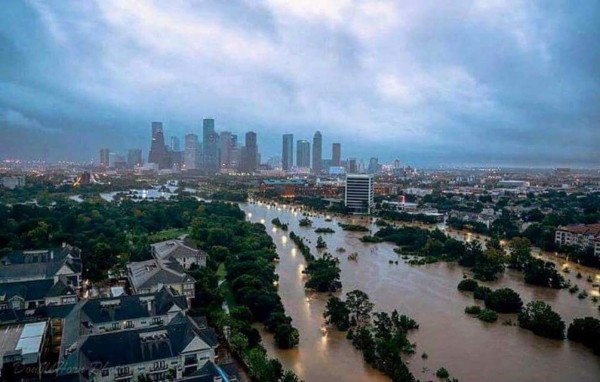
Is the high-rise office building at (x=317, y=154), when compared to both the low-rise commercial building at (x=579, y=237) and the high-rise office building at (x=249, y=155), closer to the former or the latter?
the high-rise office building at (x=249, y=155)

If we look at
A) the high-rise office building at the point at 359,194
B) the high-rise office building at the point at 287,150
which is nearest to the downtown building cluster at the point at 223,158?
the high-rise office building at the point at 287,150

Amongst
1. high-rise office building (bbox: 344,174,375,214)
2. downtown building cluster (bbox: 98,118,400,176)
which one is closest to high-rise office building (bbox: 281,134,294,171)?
downtown building cluster (bbox: 98,118,400,176)

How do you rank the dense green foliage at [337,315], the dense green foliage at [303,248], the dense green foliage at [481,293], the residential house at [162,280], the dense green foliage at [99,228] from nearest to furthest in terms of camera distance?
1. the dense green foliage at [337,315]
2. the residential house at [162,280]
3. the dense green foliage at [481,293]
4. the dense green foliage at [99,228]
5. the dense green foliage at [303,248]

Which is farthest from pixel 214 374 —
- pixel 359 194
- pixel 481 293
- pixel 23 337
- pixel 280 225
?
pixel 359 194

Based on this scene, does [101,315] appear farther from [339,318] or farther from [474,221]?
[474,221]

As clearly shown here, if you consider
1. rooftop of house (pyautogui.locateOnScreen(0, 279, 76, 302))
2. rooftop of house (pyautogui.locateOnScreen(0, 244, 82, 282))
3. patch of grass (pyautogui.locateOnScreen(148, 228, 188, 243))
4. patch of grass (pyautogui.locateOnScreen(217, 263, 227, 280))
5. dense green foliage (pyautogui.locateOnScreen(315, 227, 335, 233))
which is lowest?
dense green foliage (pyautogui.locateOnScreen(315, 227, 335, 233))

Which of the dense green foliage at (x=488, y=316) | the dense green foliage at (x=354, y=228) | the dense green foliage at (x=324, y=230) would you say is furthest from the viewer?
the dense green foliage at (x=354, y=228)

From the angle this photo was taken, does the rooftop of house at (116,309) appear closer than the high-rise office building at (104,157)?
Yes

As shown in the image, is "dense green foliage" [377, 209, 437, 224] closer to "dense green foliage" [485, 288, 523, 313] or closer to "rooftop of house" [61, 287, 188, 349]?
"dense green foliage" [485, 288, 523, 313]
